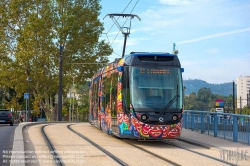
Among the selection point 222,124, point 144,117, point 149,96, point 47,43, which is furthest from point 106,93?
point 47,43

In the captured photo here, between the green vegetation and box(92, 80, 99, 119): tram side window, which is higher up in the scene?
the green vegetation

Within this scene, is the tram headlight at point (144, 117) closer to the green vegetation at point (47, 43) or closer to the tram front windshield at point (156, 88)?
the tram front windshield at point (156, 88)

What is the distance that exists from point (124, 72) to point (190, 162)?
5441mm

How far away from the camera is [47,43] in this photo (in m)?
48.6

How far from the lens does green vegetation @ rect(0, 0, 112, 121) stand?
1896 inches

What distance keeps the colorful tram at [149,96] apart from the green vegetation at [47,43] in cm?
3152

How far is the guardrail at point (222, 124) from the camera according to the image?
640 inches

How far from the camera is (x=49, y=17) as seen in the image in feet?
159

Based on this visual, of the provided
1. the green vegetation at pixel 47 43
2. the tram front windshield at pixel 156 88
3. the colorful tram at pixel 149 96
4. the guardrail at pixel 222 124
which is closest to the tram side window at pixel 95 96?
the guardrail at pixel 222 124

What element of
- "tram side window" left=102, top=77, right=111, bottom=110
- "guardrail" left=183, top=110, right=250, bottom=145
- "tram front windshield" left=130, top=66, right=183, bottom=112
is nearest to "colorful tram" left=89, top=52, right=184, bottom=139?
"tram front windshield" left=130, top=66, right=183, bottom=112

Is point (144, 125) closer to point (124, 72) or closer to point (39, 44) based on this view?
point (124, 72)

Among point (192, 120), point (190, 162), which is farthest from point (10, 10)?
point (190, 162)

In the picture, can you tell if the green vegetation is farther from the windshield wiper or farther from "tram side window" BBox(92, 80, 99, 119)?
the windshield wiper

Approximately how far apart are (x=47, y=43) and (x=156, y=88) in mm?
34413
